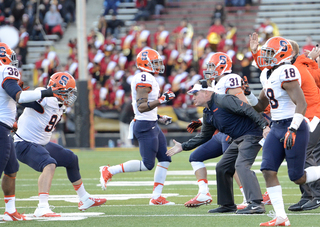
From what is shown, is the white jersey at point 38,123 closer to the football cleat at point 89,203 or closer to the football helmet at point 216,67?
the football cleat at point 89,203

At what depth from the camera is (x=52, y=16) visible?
2147cm

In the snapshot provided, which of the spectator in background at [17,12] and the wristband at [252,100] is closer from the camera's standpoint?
the wristband at [252,100]

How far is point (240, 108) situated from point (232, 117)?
0.18 m

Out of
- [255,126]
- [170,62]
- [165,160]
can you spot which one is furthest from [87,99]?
[255,126]

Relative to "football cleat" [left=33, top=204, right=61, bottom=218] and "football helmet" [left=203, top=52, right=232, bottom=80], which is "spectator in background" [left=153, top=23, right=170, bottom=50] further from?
"football cleat" [left=33, top=204, right=61, bottom=218]

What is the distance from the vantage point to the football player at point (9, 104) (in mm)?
5281

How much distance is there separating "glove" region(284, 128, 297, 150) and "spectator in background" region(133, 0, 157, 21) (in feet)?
55.0

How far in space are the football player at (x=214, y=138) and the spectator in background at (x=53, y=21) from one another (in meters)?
15.8

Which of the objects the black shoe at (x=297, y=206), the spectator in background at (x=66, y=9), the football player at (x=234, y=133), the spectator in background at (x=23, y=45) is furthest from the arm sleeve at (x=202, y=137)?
the spectator in background at (x=66, y=9)

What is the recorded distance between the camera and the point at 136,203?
668 cm

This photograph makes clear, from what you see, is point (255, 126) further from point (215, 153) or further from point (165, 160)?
point (165, 160)

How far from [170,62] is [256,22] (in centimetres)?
431

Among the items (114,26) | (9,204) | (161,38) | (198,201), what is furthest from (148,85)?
(114,26)

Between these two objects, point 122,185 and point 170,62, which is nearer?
point 122,185
